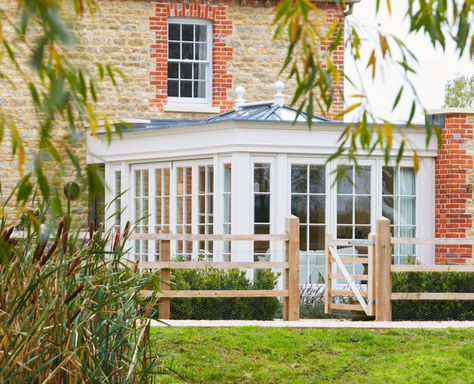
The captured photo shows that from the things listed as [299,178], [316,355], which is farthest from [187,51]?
[316,355]

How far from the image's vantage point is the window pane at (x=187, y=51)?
70.2 ft

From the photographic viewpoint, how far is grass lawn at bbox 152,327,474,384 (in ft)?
36.7

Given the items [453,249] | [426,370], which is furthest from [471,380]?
[453,249]

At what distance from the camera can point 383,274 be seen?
14.0 metres

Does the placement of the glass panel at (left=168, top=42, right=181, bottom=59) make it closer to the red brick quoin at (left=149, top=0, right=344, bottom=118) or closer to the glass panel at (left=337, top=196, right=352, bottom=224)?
the red brick quoin at (left=149, top=0, right=344, bottom=118)

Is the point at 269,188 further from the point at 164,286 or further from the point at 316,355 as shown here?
the point at 316,355

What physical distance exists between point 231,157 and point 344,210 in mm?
1969

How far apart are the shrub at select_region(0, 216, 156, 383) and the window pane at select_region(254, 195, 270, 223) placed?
11.0m

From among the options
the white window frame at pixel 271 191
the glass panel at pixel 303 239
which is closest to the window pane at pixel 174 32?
the white window frame at pixel 271 191

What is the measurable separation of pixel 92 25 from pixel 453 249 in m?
7.75

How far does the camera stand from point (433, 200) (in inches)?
722

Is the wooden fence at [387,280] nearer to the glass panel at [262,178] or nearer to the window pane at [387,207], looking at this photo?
the glass panel at [262,178]

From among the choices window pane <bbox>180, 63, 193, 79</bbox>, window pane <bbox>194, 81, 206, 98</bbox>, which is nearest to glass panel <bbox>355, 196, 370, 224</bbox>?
window pane <bbox>194, 81, 206, 98</bbox>

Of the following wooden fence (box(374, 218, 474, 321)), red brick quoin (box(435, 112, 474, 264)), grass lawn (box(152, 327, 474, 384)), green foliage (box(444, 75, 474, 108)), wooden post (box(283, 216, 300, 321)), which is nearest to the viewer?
grass lawn (box(152, 327, 474, 384))
